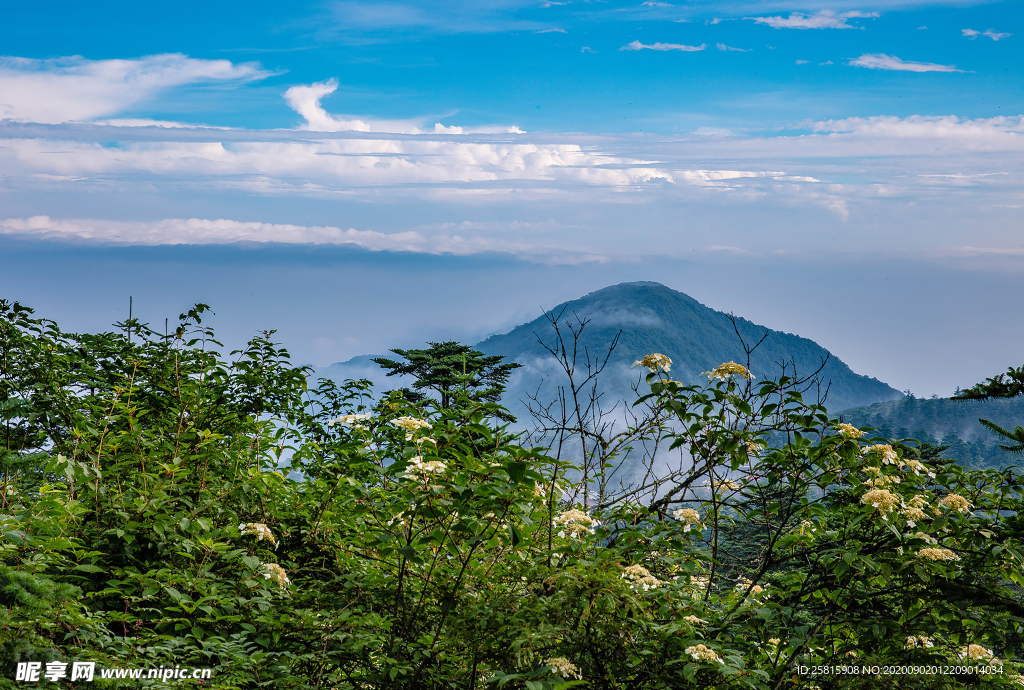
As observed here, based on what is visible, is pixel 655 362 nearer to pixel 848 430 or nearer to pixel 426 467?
pixel 848 430

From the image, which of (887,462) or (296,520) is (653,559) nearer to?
(887,462)

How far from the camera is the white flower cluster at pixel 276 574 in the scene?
3398 mm

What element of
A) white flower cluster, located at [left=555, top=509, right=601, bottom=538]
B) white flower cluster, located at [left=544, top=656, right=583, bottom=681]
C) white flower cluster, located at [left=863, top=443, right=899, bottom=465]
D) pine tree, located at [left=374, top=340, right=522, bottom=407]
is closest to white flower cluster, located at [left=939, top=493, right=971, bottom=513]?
white flower cluster, located at [left=863, top=443, right=899, bottom=465]

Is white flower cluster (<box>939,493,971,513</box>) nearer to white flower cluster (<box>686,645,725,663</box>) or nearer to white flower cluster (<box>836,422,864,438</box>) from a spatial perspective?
white flower cluster (<box>836,422,864,438</box>)

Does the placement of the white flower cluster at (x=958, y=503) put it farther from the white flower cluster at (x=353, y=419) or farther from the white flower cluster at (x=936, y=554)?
the white flower cluster at (x=353, y=419)

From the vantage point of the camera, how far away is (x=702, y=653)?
265 centimetres

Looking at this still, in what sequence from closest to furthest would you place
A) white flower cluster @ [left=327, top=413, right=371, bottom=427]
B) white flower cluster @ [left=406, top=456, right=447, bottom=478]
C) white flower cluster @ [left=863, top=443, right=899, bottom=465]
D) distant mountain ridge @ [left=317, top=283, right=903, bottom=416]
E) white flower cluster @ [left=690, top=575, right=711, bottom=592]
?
white flower cluster @ [left=406, top=456, right=447, bottom=478] → white flower cluster @ [left=863, top=443, right=899, bottom=465] → white flower cluster @ [left=327, top=413, right=371, bottom=427] → white flower cluster @ [left=690, top=575, right=711, bottom=592] → distant mountain ridge @ [left=317, top=283, right=903, bottom=416]

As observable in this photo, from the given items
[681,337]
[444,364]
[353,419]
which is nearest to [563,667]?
[353,419]

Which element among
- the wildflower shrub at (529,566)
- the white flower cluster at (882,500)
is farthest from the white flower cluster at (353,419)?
the white flower cluster at (882,500)

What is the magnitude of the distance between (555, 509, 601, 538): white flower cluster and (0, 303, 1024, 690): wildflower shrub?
17 millimetres

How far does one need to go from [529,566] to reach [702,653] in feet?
3.24

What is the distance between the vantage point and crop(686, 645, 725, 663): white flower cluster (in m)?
2.64

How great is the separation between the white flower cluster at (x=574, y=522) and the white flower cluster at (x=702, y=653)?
35.2 inches

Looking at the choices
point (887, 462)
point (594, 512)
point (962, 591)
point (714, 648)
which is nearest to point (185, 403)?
point (594, 512)
